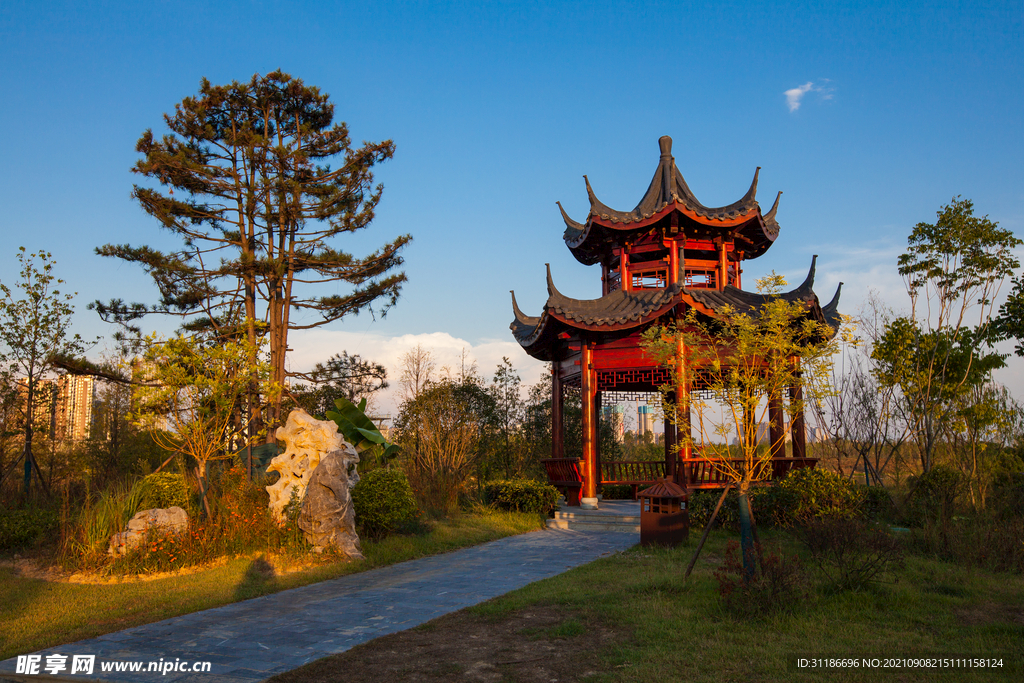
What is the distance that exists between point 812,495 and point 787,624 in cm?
503

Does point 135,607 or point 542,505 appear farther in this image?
point 542,505

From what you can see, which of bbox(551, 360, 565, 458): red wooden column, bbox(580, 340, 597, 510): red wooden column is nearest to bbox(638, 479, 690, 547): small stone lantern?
bbox(580, 340, 597, 510): red wooden column

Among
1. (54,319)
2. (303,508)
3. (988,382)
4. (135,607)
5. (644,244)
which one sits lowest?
(135,607)

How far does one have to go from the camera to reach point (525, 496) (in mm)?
14172

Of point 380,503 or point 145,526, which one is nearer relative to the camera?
point 145,526

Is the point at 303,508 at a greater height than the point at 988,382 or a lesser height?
lesser

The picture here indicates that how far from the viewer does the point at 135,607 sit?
21.9 ft

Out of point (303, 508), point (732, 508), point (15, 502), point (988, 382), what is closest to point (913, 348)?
point (988, 382)

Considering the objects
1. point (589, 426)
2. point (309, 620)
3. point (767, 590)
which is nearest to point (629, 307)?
point (589, 426)

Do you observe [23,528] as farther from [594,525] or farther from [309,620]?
[594,525]

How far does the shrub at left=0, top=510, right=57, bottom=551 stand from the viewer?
32.7 ft

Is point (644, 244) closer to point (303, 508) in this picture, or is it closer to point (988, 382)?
point (988, 382)

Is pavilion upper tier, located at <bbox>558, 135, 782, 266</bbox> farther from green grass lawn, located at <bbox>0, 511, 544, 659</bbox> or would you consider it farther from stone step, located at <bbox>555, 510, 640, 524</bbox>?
green grass lawn, located at <bbox>0, 511, 544, 659</bbox>

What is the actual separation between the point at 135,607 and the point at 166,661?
→ 2156 millimetres
